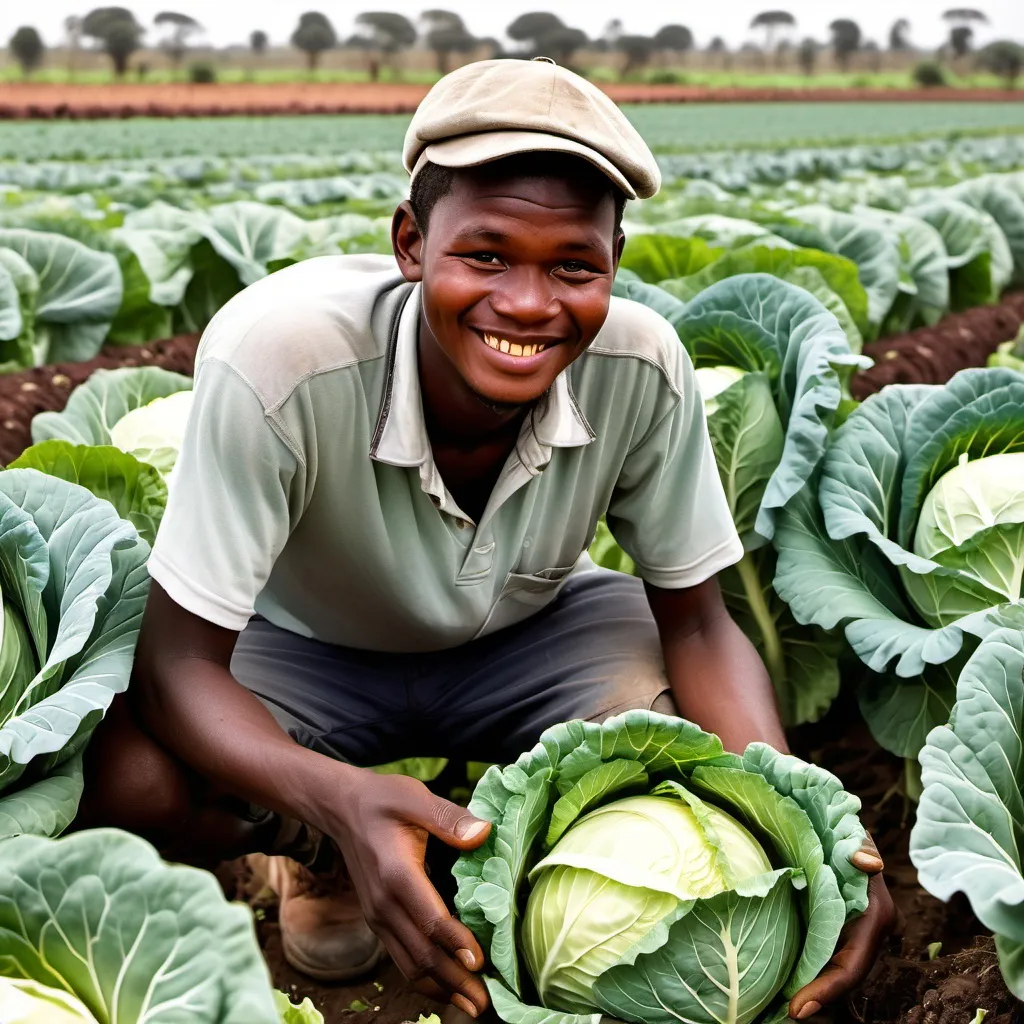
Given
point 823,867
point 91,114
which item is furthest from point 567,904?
point 91,114

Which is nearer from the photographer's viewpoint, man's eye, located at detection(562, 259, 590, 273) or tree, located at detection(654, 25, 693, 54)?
man's eye, located at detection(562, 259, 590, 273)

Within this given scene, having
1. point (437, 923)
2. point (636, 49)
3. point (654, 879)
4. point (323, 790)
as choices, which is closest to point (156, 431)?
point (323, 790)

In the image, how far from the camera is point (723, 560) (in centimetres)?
247

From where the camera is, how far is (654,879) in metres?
1.84

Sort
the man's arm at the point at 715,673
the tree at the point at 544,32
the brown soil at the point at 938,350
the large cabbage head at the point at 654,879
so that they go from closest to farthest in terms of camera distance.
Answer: the large cabbage head at the point at 654,879, the man's arm at the point at 715,673, the brown soil at the point at 938,350, the tree at the point at 544,32

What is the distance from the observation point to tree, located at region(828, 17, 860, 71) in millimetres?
86912

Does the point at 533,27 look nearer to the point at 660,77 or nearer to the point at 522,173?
the point at 660,77

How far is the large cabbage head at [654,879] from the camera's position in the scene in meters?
1.78

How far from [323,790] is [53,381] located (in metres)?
3.23

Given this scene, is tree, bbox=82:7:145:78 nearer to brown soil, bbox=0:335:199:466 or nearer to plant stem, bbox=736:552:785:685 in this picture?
brown soil, bbox=0:335:199:466

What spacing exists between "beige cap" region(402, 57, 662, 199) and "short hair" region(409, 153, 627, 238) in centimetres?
2

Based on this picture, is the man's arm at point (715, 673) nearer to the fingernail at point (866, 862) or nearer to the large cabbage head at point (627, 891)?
the fingernail at point (866, 862)

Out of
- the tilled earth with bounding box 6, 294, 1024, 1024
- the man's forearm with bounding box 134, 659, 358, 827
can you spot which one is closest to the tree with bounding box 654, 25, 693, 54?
the tilled earth with bounding box 6, 294, 1024, 1024

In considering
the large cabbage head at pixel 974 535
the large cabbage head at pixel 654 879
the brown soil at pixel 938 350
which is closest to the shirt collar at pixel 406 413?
the large cabbage head at pixel 654 879
